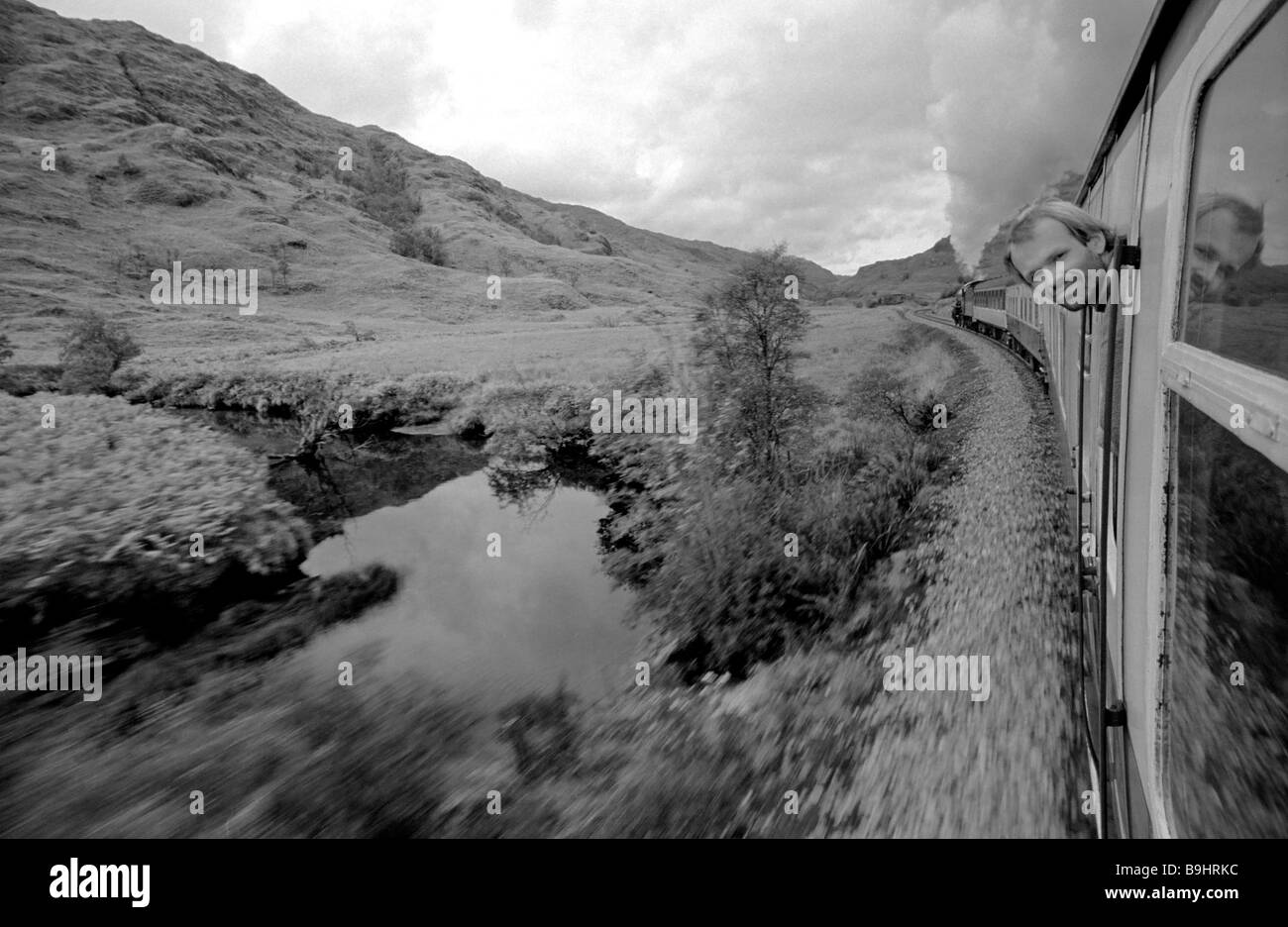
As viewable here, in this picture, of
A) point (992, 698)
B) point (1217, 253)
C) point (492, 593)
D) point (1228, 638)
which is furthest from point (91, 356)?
point (1228, 638)

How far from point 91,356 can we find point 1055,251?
2444cm

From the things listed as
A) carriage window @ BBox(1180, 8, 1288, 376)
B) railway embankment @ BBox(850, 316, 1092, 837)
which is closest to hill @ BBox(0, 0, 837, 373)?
railway embankment @ BBox(850, 316, 1092, 837)

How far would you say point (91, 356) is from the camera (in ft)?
58.0

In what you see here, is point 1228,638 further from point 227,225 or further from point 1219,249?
point 227,225

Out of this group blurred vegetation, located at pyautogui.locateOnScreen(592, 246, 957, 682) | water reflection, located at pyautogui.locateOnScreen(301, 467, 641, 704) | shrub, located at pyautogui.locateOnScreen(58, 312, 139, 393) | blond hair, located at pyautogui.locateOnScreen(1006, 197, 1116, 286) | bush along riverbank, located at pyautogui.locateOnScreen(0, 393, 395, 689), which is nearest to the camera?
blond hair, located at pyautogui.locateOnScreen(1006, 197, 1116, 286)

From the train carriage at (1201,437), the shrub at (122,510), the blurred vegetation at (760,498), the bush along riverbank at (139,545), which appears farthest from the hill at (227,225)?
the train carriage at (1201,437)

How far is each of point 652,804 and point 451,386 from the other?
1567 centimetres

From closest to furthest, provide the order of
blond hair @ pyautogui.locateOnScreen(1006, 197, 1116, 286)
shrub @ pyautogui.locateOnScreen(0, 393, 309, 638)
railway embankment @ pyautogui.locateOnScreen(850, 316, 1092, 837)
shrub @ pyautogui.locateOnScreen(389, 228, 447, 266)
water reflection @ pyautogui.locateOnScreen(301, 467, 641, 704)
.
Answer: blond hair @ pyautogui.locateOnScreen(1006, 197, 1116, 286) < railway embankment @ pyautogui.locateOnScreen(850, 316, 1092, 837) < water reflection @ pyautogui.locateOnScreen(301, 467, 641, 704) < shrub @ pyautogui.locateOnScreen(0, 393, 309, 638) < shrub @ pyautogui.locateOnScreen(389, 228, 447, 266)

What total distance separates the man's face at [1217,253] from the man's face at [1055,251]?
28 centimetres

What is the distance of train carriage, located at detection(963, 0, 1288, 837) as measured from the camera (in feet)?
4.02

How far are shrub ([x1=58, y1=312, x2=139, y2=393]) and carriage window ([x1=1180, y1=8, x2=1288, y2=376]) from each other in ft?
76.2

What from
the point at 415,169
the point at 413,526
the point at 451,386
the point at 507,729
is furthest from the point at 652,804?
the point at 415,169

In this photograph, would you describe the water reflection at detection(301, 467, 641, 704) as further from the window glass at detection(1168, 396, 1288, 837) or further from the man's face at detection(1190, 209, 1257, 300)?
the man's face at detection(1190, 209, 1257, 300)
